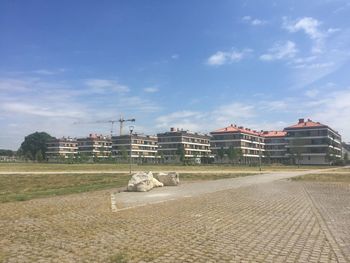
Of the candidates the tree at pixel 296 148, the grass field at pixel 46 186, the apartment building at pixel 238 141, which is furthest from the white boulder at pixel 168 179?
the apartment building at pixel 238 141

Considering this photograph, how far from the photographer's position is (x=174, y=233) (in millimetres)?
9461

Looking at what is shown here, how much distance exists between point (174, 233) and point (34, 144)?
545 ft

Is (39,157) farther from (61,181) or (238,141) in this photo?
(61,181)

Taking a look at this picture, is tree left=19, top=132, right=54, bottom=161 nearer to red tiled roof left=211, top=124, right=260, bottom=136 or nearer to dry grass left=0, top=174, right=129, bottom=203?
red tiled roof left=211, top=124, right=260, bottom=136

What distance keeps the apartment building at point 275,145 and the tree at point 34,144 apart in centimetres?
8961

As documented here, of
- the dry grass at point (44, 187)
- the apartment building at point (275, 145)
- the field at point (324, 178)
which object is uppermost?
the apartment building at point (275, 145)

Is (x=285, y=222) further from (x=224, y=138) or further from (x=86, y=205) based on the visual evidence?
(x=224, y=138)

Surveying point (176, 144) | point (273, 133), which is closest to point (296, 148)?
point (273, 133)

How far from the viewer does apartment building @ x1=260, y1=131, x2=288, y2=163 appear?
153500 millimetres

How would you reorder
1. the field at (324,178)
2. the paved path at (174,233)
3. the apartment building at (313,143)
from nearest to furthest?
the paved path at (174,233)
the field at (324,178)
the apartment building at (313,143)

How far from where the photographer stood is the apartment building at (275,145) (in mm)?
153500

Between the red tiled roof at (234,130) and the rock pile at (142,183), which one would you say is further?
the red tiled roof at (234,130)

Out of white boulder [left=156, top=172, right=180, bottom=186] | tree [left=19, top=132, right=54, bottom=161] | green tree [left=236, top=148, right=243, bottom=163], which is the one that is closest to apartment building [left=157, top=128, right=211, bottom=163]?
green tree [left=236, top=148, right=243, bottom=163]

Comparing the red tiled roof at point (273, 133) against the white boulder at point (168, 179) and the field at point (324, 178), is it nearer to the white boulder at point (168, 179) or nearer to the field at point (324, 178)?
the field at point (324, 178)
